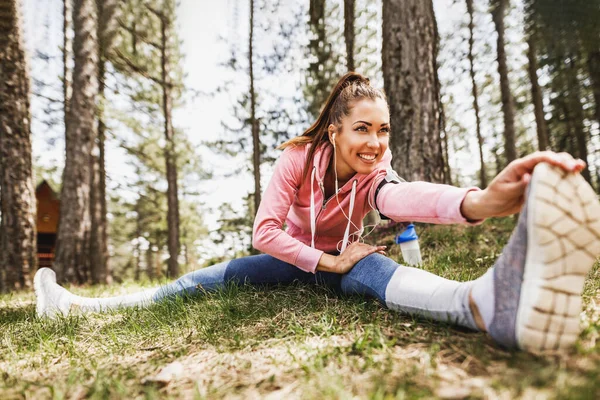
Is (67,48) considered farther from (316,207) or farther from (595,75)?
(595,75)

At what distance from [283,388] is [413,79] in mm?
4330

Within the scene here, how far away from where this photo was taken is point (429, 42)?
192 inches

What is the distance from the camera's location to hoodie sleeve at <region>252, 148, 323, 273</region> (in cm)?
223

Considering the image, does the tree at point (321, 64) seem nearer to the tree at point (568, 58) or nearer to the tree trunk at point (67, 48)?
the tree at point (568, 58)

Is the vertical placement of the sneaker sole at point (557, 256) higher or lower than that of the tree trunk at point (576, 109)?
lower

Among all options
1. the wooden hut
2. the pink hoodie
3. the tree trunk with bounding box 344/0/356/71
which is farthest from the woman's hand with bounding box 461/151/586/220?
the wooden hut

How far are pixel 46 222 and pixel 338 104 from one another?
21927mm

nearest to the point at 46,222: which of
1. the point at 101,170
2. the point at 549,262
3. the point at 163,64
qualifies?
the point at 101,170

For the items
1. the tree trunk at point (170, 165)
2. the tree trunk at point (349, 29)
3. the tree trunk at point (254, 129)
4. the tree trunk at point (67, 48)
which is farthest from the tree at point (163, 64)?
the tree trunk at point (349, 29)

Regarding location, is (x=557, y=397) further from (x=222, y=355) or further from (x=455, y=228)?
(x=455, y=228)

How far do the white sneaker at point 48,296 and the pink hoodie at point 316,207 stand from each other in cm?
177

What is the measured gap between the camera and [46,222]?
19.9m

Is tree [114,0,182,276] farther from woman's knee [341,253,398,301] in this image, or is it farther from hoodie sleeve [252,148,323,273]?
woman's knee [341,253,398,301]

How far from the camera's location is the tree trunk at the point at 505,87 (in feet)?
34.5
